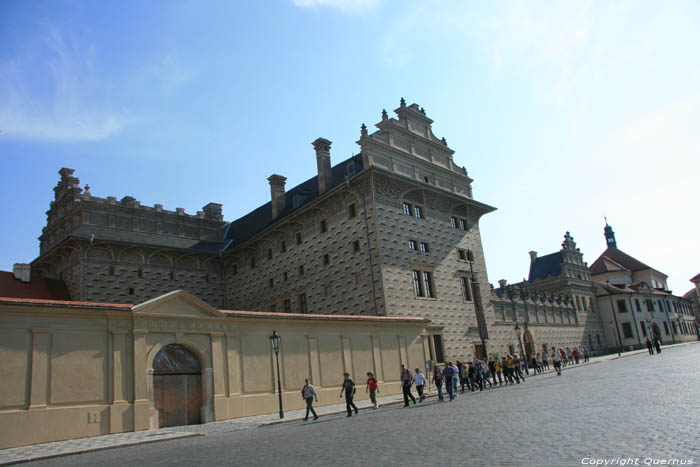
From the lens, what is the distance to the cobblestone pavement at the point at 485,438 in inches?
247

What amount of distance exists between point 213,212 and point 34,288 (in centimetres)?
1288

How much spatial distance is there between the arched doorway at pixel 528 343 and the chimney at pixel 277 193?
61.8 feet

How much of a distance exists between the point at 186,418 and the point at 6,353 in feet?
17.2

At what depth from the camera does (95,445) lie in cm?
1180

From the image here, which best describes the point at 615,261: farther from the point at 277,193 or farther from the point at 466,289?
the point at 277,193

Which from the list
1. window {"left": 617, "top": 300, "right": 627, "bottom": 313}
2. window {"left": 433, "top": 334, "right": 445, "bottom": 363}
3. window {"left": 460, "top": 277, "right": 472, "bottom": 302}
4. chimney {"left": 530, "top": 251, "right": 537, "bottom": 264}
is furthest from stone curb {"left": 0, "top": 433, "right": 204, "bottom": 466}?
chimney {"left": 530, "top": 251, "right": 537, "bottom": 264}

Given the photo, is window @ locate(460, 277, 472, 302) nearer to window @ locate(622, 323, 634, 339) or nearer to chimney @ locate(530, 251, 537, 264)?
window @ locate(622, 323, 634, 339)

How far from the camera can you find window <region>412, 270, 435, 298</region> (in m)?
27.3

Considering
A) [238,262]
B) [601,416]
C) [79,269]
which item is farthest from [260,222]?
[601,416]

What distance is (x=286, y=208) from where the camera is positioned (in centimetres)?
3403

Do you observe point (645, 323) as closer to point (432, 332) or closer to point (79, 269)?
point (432, 332)

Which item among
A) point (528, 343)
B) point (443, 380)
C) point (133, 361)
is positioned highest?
point (133, 361)

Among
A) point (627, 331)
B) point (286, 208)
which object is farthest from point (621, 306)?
point (286, 208)

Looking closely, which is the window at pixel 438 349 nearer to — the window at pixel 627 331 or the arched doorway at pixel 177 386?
the arched doorway at pixel 177 386
